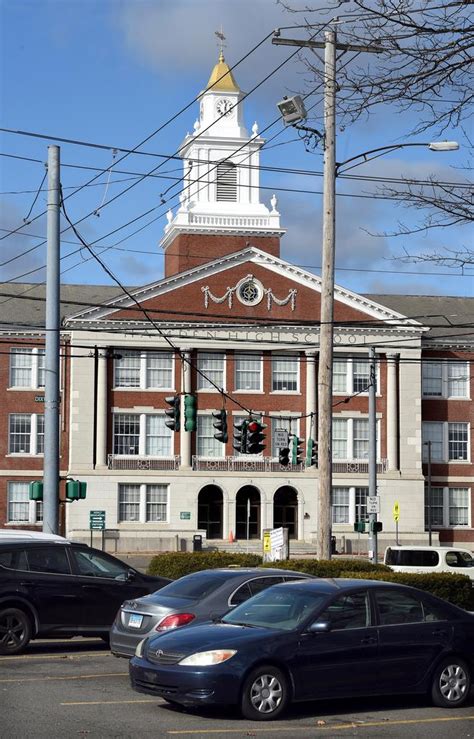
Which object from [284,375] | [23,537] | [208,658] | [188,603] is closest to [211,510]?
[284,375]

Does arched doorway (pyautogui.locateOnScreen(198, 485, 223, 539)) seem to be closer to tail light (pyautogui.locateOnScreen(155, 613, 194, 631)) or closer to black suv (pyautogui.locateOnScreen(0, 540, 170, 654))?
black suv (pyautogui.locateOnScreen(0, 540, 170, 654))

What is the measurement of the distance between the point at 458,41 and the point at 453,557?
3033cm

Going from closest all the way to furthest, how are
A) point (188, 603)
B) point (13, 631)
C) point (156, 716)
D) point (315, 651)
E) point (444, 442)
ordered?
point (156, 716), point (315, 651), point (188, 603), point (13, 631), point (444, 442)

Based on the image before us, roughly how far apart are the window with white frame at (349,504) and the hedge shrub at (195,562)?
129 ft

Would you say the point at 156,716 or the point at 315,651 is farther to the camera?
the point at 315,651

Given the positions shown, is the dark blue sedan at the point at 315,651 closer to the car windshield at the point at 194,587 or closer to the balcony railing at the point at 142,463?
the car windshield at the point at 194,587

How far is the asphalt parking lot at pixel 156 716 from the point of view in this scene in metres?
13.0

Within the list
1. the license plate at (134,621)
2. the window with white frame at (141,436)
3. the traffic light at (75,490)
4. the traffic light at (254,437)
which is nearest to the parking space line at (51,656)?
the license plate at (134,621)

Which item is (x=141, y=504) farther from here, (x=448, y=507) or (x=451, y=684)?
(x=451, y=684)

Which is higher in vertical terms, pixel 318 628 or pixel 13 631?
pixel 318 628

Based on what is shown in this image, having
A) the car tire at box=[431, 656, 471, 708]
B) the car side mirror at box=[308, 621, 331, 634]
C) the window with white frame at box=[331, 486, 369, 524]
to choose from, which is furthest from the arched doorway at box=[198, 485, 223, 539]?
the car side mirror at box=[308, 621, 331, 634]

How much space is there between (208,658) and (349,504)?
54.4m

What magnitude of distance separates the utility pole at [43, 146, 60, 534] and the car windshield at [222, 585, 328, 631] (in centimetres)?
1045

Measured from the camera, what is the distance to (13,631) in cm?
1942
